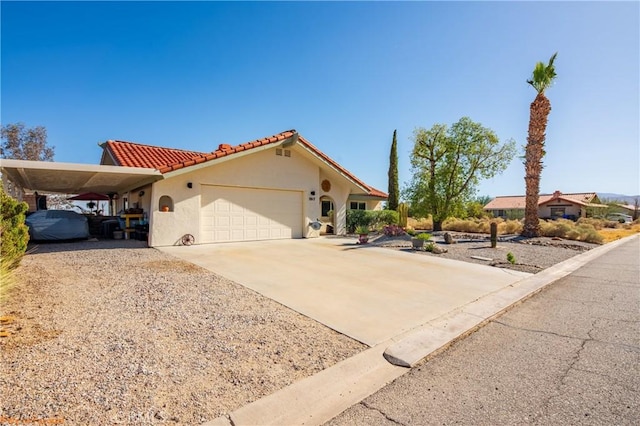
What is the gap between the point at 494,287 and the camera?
6543mm

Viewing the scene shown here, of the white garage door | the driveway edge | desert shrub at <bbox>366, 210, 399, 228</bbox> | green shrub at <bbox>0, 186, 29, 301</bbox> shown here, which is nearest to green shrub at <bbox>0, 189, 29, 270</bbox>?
green shrub at <bbox>0, 186, 29, 301</bbox>

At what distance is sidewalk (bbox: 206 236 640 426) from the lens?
251 centimetres

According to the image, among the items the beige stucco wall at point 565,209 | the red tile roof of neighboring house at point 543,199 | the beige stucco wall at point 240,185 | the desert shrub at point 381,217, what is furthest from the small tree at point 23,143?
the beige stucco wall at point 565,209

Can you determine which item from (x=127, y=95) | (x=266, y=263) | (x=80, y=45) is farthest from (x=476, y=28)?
(x=127, y=95)

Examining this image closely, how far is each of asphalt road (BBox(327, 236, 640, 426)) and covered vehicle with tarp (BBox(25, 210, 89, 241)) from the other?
1443cm

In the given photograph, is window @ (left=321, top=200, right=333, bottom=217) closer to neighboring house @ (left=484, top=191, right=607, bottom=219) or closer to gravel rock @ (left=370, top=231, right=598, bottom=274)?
gravel rock @ (left=370, top=231, right=598, bottom=274)

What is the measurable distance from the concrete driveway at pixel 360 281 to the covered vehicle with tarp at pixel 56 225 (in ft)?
15.6

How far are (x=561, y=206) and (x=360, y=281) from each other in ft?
171

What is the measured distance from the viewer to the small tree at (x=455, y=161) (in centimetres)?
2000

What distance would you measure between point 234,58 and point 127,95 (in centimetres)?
644

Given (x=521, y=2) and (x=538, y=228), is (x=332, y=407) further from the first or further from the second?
(x=538, y=228)

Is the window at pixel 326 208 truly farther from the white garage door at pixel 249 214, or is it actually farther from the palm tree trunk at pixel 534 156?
the palm tree trunk at pixel 534 156

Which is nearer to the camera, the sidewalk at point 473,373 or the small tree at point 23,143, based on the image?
the sidewalk at point 473,373

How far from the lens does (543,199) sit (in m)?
49.0
